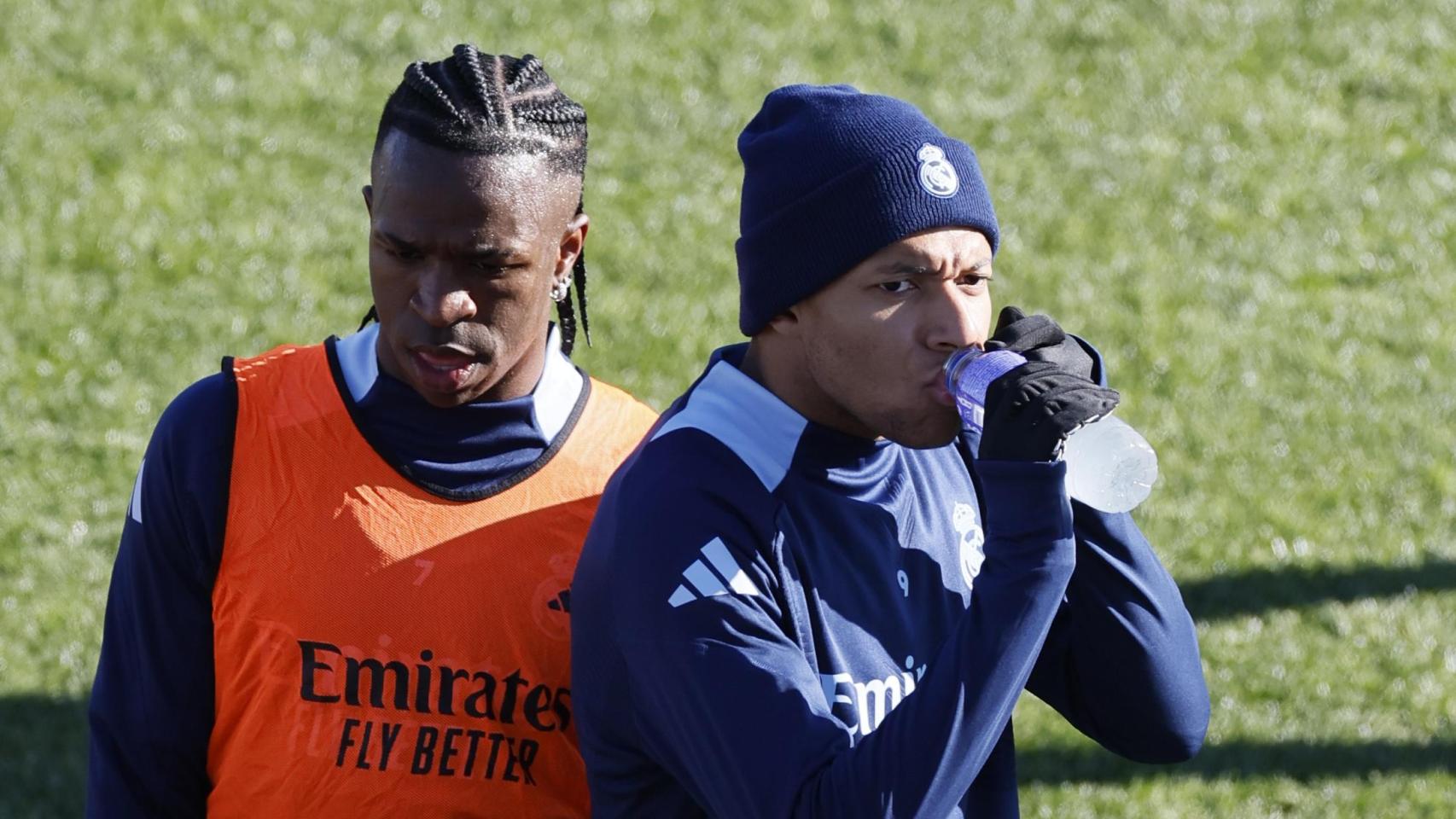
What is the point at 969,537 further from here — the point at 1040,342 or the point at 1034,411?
the point at 1034,411

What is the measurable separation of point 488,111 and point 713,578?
1036mm

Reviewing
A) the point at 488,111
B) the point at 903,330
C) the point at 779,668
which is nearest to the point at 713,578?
the point at 779,668

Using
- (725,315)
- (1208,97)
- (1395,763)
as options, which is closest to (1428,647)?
(1395,763)

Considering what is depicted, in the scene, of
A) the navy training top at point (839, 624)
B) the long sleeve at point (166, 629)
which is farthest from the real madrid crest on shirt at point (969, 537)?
the long sleeve at point (166, 629)

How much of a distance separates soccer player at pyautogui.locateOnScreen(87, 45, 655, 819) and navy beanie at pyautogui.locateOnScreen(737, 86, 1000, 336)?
17.7 inches

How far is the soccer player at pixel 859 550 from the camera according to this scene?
2654mm

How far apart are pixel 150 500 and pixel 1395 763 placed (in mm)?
4433

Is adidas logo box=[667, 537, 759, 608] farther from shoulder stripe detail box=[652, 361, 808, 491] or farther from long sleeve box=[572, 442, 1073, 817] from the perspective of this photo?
shoulder stripe detail box=[652, 361, 808, 491]

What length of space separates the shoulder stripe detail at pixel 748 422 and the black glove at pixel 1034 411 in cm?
33

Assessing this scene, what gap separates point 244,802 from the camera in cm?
328

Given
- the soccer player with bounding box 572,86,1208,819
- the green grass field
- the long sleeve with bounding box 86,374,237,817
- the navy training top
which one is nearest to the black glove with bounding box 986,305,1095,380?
the soccer player with bounding box 572,86,1208,819

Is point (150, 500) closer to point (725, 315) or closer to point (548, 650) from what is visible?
point (548, 650)

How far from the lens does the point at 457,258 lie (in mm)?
3262

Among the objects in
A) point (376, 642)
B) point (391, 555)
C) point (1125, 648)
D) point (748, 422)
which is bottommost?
point (1125, 648)
